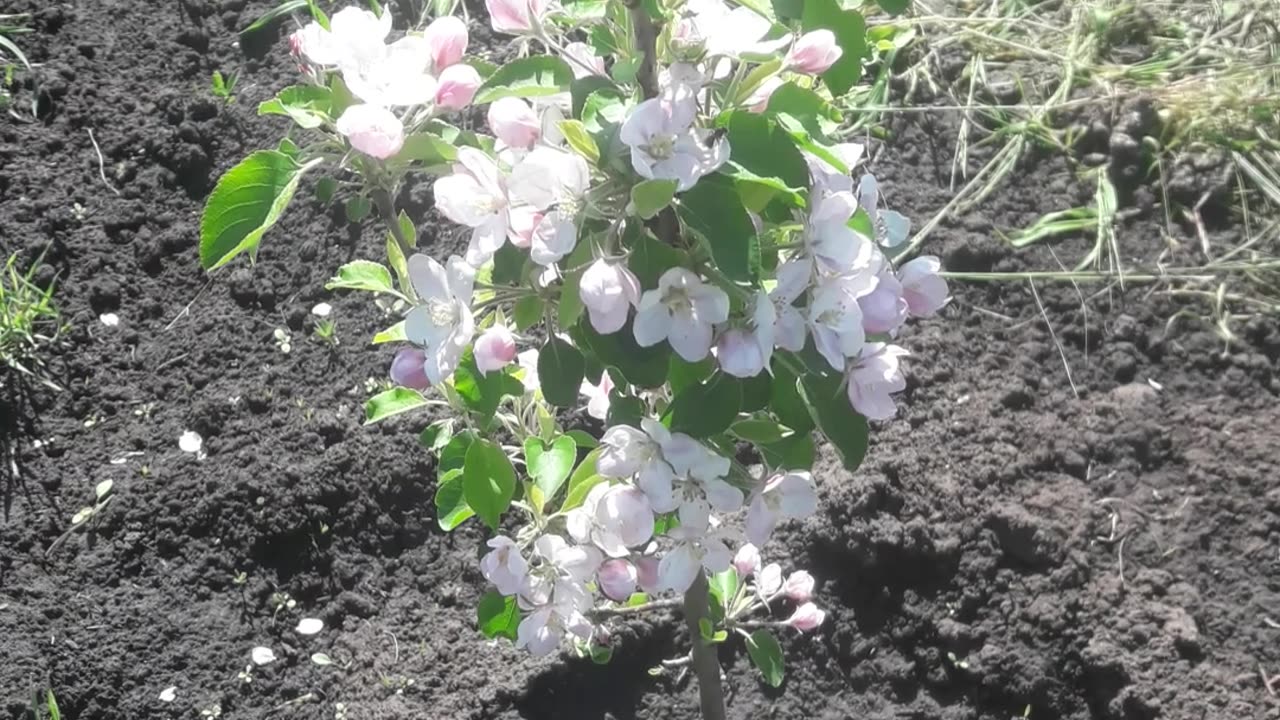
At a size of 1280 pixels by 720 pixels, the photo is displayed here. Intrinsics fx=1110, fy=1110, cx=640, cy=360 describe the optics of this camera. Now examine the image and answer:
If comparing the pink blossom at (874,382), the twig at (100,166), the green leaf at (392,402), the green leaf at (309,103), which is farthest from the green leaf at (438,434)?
the twig at (100,166)

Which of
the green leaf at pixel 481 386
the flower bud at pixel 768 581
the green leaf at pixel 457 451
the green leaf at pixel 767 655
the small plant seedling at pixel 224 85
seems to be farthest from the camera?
the small plant seedling at pixel 224 85

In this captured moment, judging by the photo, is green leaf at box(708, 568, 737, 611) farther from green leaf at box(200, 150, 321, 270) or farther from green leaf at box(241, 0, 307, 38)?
green leaf at box(241, 0, 307, 38)

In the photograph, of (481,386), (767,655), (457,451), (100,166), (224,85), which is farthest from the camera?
(224,85)

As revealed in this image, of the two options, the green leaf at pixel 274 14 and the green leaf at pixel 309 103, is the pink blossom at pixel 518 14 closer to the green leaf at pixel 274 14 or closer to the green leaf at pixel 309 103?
the green leaf at pixel 309 103

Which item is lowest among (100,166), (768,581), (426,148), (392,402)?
(100,166)

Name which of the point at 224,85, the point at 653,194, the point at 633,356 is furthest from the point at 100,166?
the point at 653,194

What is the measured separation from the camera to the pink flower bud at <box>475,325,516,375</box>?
1.01 metres

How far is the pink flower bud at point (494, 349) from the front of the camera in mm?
1013

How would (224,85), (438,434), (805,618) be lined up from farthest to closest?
(224,85) < (805,618) < (438,434)

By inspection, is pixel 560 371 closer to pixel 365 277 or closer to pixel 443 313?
pixel 443 313

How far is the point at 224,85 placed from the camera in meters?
2.66

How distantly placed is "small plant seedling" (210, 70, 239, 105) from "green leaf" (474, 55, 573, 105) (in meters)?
1.87

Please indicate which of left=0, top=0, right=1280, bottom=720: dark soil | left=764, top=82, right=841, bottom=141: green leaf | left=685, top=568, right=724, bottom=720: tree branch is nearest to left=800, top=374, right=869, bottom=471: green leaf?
left=764, top=82, right=841, bottom=141: green leaf

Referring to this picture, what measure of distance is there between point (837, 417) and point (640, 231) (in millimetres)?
259
